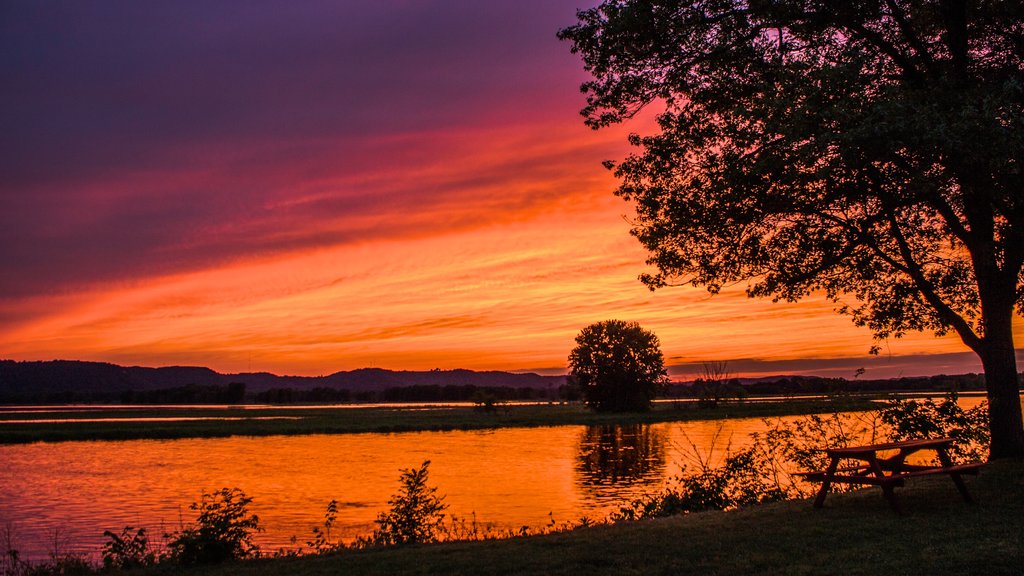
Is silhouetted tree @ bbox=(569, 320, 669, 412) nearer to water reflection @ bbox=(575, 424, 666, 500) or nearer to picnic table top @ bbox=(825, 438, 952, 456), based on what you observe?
water reflection @ bbox=(575, 424, 666, 500)

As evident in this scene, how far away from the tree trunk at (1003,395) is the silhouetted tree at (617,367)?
77.6 metres

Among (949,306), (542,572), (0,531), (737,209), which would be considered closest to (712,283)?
(737,209)

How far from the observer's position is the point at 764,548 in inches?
416

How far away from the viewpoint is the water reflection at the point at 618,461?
2922 cm

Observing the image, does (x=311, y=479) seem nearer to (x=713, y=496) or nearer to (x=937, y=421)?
(x=713, y=496)

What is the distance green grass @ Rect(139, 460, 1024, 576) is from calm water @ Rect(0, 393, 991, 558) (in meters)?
7.42

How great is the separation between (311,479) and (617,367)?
6572cm

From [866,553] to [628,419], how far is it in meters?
74.2

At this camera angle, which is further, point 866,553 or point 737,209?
point 737,209

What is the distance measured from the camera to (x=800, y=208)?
1630 centimetres

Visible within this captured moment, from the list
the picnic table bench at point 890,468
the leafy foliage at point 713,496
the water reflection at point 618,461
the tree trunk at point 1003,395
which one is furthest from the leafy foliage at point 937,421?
the water reflection at point 618,461

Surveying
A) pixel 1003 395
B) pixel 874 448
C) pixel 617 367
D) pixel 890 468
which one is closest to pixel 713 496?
pixel 890 468

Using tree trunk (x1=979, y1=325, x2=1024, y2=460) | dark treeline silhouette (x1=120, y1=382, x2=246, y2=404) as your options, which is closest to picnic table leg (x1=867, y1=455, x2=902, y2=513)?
tree trunk (x1=979, y1=325, x2=1024, y2=460)

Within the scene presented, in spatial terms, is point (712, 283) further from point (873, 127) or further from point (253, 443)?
point (253, 443)
